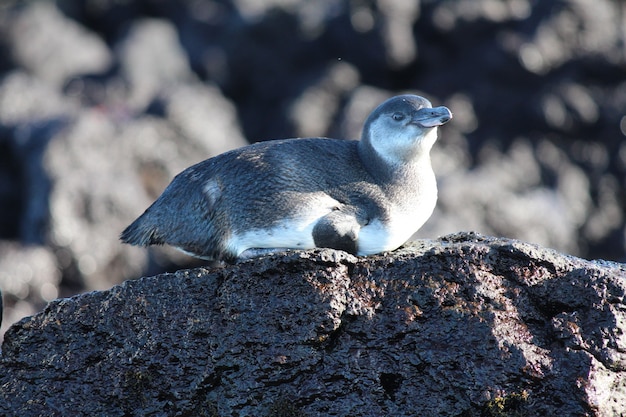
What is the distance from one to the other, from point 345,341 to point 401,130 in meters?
1.57

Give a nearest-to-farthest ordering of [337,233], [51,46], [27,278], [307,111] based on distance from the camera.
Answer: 1. [337,233]
2. [27,278]
3. [307,111]
4. [51,46]

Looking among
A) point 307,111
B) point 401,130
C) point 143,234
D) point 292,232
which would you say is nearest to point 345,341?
point 292,232

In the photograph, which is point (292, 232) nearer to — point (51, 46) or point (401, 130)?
point (401, 130)

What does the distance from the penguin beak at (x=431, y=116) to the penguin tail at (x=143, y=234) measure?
193 cm

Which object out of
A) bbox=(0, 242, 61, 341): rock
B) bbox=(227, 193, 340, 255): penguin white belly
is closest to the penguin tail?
bbox=(227, 193, 340, 255): penguin white belly

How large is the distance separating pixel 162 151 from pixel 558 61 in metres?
7.06

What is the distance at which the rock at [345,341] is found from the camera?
16.9 ft

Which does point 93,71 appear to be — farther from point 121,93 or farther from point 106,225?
point 106,225

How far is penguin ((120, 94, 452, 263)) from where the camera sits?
Result: 19.3 ft

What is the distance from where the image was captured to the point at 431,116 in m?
5.93

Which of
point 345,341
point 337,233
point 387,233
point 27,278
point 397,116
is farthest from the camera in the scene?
point 27,278

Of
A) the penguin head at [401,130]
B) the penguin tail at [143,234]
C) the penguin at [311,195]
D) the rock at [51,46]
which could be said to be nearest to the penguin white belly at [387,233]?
the penguin at [311,195]

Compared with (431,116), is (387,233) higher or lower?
lower

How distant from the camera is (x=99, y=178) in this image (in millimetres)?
14258
